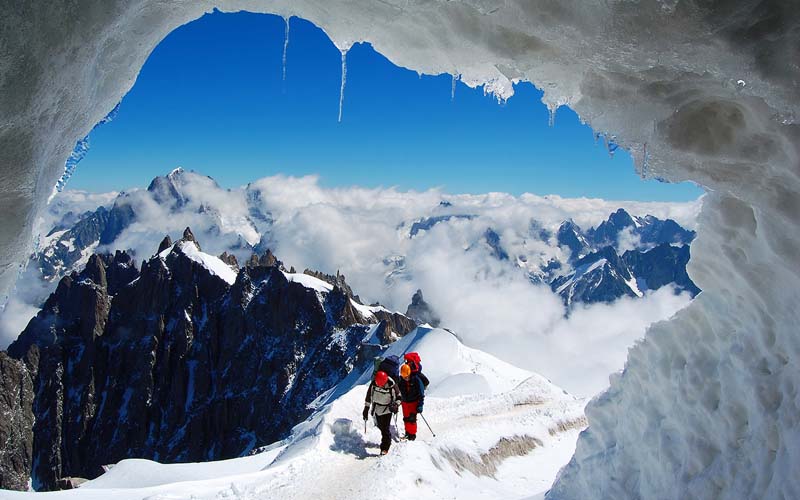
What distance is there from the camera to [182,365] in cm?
13912

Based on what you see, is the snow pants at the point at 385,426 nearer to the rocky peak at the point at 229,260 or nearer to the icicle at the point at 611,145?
the icicle at the point at 611,145

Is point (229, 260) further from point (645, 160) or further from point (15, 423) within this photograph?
point (645, 160)

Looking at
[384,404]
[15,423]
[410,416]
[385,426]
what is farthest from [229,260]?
[384,404]

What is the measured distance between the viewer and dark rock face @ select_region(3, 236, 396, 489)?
125m

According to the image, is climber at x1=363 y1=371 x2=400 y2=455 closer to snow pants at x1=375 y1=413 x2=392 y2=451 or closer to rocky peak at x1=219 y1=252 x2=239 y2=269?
snow pants at x1=375 y1=413 x2=392 y2=451

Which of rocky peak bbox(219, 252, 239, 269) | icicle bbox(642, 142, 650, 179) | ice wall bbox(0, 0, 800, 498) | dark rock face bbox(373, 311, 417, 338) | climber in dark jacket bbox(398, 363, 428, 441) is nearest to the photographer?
ice wall bbox(0, 0, 800, 498)

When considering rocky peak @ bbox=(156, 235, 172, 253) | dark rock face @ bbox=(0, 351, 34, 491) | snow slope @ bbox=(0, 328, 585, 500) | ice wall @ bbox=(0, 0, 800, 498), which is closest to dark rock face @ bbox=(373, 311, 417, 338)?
rocky peak @ bbox=(156, 235, 172, 253)

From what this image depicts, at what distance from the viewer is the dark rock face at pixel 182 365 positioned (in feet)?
409

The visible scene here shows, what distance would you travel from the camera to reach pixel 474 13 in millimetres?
5832

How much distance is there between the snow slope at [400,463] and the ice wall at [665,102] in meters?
6.64

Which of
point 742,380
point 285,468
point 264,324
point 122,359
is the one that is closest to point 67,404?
point 122,359

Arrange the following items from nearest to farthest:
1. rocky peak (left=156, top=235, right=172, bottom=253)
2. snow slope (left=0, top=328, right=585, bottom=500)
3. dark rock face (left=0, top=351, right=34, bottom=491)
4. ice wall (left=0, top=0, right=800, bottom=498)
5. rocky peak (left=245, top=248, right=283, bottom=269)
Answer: ice wall (left=0, top=0, right=800, bottom=498) < snow slope (left=0, top=328, right=585, bottom=500) < dark rock face (left=0, top=351, right=34, bottom=491) < rocky peak (left=245, top=248, right=283, bottom=269) < rocky peak (left=156, top=235, right=172, bottom=253)

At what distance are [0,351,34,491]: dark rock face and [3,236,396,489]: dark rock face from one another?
270 inches

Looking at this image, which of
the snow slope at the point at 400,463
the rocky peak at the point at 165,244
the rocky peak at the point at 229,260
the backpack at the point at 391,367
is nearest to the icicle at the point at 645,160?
the snow slope at the point at 400,463
